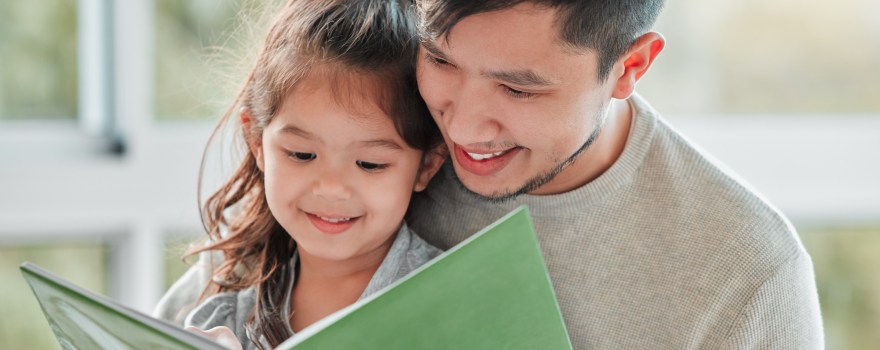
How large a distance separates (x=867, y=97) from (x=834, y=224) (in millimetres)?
372

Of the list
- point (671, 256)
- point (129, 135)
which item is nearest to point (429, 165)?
point (671, 256)

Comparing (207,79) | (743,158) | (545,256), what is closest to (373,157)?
(545,256)

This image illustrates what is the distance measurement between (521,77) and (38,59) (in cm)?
166

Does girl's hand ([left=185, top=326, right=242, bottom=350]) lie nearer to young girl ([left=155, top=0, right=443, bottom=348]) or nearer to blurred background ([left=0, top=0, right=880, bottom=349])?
young girl ([left=155, top=0, right=443, bottom=348])

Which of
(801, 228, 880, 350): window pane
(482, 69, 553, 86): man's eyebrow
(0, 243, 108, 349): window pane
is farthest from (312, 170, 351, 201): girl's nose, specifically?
(801, 228, 880, 350): window pane

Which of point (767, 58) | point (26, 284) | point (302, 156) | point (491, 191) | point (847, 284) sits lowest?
point (847, 284)

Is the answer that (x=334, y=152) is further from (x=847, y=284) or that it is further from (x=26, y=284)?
(x=847, y=284)

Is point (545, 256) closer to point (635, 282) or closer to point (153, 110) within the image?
point (635, 282)

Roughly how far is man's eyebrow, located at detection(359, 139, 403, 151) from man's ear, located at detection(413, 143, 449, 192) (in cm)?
8

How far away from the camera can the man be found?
1.17m

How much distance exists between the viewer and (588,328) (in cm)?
132

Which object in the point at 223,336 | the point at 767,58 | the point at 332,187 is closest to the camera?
the point at 223,336

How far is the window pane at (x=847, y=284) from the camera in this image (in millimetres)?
2961

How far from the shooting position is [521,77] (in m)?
1.17
